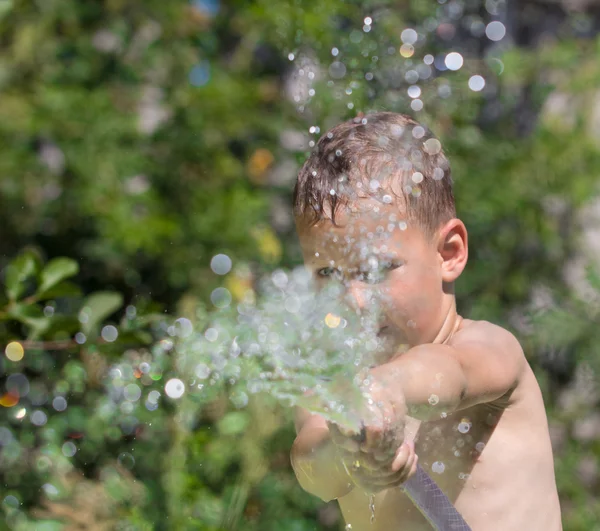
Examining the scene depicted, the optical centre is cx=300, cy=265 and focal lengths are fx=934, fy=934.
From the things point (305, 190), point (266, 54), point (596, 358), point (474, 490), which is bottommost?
point (596, 358)

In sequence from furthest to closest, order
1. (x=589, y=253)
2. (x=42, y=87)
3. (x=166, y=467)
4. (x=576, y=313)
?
(x=589, y=253) → (x=576, y=313) → (x=42, y=87) → (x=166, y=467)

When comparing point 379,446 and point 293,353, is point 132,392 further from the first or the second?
point 379,446

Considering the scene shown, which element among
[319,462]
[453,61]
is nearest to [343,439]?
[319,462]

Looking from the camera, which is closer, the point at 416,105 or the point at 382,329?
the point at 382,329

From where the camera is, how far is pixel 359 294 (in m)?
1.31

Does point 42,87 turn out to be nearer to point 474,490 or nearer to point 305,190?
point 305,190

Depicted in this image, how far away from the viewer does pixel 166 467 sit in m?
1.99

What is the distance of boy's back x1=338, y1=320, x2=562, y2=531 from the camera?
140 cm

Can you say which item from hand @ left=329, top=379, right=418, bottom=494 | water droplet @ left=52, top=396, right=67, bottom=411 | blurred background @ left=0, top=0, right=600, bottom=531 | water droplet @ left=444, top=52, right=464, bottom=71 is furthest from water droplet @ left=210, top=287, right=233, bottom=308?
hand @ left=329, top=379, right=418, bottom=494

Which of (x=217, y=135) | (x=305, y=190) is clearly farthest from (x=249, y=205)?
(x=305, y=190)

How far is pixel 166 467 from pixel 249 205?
96 cm

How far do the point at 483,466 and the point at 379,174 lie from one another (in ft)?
1.54

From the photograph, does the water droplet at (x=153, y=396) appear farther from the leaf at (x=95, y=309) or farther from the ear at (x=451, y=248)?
the ear at (x=451, y=248)

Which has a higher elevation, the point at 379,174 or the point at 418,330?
the point at 379,174
